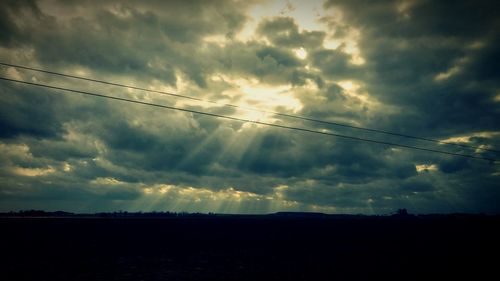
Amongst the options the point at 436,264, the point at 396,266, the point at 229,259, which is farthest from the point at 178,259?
the point at 436,264

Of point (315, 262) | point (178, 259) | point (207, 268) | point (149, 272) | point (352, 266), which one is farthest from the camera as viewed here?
point (178, 259)

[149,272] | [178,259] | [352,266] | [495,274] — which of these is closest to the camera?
[495,274]

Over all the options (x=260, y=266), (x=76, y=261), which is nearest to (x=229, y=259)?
(x=260, y=266)

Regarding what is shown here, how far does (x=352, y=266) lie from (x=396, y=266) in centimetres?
705

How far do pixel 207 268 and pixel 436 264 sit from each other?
38434 millimetres

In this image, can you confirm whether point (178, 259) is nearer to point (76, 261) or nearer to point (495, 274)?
point (76, 261)

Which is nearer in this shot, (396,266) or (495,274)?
(495,274)

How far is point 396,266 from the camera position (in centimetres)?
4644

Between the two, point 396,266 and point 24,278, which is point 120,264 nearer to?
point 24,278

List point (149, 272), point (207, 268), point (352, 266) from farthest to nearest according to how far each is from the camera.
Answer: point (352, 266) < point (207, 268) < point (149, 272)

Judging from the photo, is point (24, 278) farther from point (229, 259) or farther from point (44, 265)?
point (229, 259)

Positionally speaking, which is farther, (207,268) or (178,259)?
(178,259)

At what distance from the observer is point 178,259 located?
177 ft

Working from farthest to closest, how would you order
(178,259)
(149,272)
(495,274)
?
(178,259) → (149,272) → (495,274)
